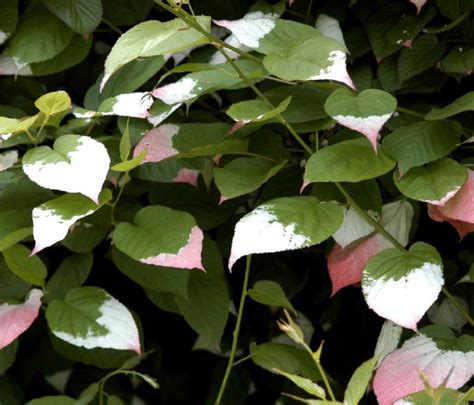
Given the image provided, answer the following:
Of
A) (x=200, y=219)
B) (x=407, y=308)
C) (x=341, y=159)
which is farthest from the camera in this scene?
(x=200, y=219)

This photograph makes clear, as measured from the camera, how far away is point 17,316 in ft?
4.00

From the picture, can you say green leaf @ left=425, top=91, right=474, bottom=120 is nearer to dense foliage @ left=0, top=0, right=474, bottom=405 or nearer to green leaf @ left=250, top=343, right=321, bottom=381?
dense foliage @ left=0, top=0, right=474, bottom=405

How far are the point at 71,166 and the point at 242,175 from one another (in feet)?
0.89

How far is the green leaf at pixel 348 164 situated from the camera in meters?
1.09

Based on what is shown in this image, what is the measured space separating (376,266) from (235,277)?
54 centimetres

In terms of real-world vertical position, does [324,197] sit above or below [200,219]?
above

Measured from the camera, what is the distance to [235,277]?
1.59 m

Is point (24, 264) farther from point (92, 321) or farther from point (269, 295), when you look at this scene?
point (269, 295)

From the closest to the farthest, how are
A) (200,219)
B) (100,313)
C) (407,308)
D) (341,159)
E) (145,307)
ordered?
(407,308) < (341,159) < (100,313) < (200,219) < (145,307)

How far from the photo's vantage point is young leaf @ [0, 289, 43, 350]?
1.19 m

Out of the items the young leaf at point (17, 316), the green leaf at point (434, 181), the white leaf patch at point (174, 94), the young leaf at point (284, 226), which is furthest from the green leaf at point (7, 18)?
the green leaf at point (434, 181)

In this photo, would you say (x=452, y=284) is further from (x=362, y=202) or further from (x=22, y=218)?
(x=22, y=218)

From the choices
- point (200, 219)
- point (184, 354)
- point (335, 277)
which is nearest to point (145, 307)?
point (184, 354)

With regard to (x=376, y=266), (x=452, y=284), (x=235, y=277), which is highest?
(x=376, y=266)
